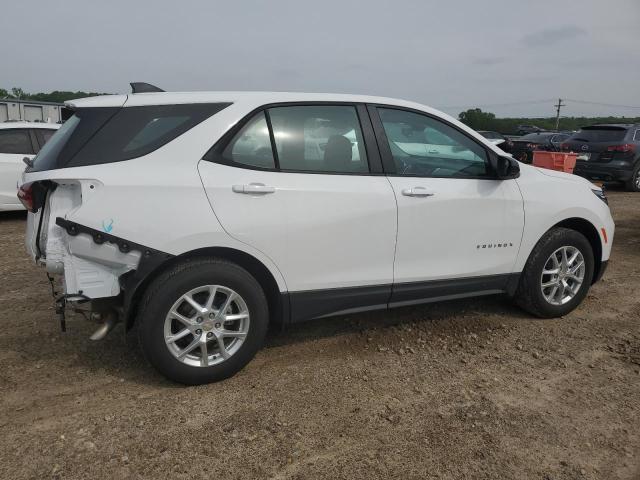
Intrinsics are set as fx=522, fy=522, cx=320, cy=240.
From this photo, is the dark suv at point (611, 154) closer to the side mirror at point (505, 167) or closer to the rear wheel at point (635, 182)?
the rear wheel at point (635, 182)

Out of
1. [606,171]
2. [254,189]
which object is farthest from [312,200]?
[606,171]

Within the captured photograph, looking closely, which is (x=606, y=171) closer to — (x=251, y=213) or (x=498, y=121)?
(x=251, y=213)

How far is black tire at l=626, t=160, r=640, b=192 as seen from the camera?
12.2 meters

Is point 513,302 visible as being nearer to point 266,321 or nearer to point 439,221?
point 439,221

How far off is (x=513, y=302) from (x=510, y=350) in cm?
73

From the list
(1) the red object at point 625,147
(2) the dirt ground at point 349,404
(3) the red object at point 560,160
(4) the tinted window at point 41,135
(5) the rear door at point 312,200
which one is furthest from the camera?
(1) the red object at point 625,147

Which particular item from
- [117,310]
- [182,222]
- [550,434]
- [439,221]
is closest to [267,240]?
[182,222]

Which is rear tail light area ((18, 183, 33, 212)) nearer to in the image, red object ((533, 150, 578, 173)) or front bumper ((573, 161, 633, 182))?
red object ((533, 150, 578, 173))

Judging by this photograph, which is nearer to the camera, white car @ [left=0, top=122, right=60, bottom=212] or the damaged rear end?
the damaged rear end

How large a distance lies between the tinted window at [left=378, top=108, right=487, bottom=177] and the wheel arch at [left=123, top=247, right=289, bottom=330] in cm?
119

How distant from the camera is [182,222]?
2885mm

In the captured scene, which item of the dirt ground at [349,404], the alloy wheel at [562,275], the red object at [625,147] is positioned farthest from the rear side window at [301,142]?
the red object at [625,147]

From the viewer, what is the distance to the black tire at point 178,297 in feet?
9.46

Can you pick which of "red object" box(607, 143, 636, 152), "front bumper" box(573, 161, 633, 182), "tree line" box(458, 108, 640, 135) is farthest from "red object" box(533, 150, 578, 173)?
"tree line" box(458, 108, 640, 135)
